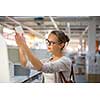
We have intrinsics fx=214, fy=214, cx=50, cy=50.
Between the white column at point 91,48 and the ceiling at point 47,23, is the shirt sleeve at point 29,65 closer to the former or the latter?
the ceiling at point 47,23

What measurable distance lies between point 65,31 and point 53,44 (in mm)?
168

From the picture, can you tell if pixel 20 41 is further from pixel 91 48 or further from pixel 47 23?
pixel 91 48

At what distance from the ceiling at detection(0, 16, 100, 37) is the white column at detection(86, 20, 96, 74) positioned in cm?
5

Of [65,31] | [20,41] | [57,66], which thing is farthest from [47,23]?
[57,66]

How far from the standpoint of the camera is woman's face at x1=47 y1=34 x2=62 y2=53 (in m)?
2.02

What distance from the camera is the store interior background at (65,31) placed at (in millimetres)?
1961

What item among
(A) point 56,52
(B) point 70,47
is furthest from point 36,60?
(B) point 70,47

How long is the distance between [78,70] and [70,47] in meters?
0.23

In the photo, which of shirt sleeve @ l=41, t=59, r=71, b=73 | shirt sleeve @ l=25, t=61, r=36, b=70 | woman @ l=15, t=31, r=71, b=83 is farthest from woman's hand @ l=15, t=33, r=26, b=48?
shirt sleeve @ l=41, t=59, r=71, b=73

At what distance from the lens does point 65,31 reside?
1.99m

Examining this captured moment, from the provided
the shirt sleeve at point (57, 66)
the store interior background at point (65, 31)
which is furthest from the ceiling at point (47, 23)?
the shirt sleeve at point (57, 66)

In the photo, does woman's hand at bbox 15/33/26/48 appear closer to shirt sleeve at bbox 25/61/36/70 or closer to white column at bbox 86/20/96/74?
shirt sleeve at bbox 25/61/36/70
